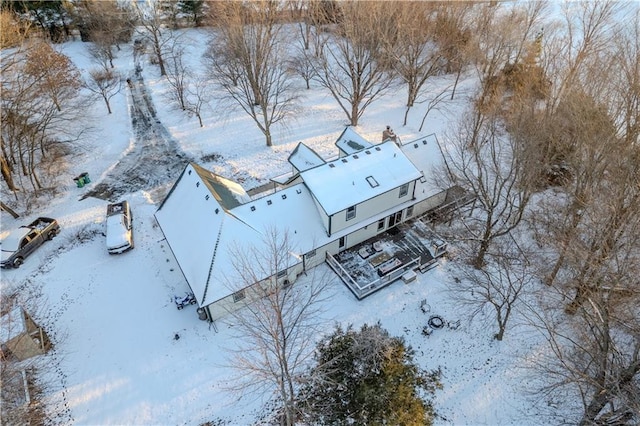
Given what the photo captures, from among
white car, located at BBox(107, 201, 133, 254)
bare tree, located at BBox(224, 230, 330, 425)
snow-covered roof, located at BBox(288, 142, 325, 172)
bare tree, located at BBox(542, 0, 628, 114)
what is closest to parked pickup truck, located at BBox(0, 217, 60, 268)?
white car, located at BBox(107, 201, 133, 254)

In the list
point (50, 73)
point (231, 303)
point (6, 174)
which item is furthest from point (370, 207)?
point (50, 73)

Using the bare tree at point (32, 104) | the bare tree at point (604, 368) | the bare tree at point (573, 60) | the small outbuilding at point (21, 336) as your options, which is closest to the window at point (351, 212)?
the bare tree at point (604, 368)

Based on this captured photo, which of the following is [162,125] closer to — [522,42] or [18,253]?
[18,253]

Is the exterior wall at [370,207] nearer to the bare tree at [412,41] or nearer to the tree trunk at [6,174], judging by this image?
the bare tree at [412,41]

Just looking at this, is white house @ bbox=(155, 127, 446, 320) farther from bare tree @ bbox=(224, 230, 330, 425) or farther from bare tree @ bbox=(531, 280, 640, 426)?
bare tree @ bbox=(531, 280, 640, 426)

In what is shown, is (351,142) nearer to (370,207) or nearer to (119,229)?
(370,207)

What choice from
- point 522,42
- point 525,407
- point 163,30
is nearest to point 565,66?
point 522,42
